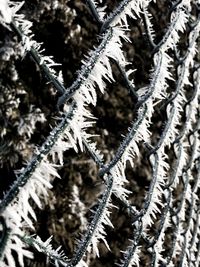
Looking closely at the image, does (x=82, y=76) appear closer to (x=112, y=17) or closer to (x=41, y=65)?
(x=41, y=65)

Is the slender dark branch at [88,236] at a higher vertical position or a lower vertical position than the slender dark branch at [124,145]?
lower

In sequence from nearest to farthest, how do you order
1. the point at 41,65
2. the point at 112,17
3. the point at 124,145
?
the point at 41,65, the point at 112,17, the point at 124,145

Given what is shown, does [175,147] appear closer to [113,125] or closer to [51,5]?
[113,125]

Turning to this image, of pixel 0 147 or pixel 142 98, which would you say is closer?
pixel 142 98

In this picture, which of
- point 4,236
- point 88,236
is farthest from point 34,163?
point 88,236

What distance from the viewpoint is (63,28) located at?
169 cm

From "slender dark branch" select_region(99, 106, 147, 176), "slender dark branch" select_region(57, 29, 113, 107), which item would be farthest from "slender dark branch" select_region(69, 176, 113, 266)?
→ "slender dark branch" select_region(57, 29, 113, 107)

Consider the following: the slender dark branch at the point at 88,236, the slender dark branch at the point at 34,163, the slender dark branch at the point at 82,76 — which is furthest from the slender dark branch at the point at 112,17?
the slender dark branch at the point at 88,236

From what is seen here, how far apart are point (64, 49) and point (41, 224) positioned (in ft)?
2.32

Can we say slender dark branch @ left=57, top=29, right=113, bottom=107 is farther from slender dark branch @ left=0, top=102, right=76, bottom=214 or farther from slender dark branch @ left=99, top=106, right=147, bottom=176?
slender dark branch @ left=99, top=106, right=147, bottom=176

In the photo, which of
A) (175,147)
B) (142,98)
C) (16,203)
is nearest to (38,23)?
(175,147)

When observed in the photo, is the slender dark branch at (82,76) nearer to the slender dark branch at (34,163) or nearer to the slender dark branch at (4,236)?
the slender dark branch at (34,163)

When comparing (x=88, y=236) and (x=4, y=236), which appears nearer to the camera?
(x=4, y=236)

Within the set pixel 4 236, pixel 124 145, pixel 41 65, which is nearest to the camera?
pixel 4 236
